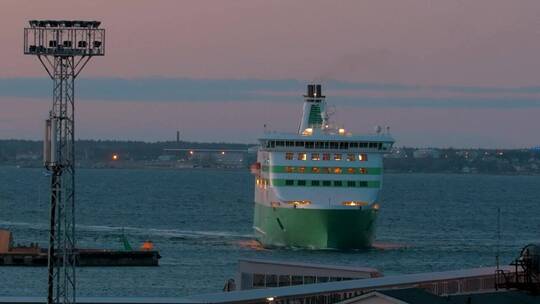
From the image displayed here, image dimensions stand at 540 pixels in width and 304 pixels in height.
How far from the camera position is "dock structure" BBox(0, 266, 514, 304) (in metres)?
37.1

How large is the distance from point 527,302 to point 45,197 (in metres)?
124

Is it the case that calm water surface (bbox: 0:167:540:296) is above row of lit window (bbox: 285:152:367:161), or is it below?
below

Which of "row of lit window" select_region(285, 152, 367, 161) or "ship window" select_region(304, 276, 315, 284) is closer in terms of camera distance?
"ship window" select_region(304, 276, 315, 284)

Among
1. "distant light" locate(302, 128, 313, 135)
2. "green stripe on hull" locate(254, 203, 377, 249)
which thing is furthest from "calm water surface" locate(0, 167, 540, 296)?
"distant light" locate(302, 128, 313, 135)

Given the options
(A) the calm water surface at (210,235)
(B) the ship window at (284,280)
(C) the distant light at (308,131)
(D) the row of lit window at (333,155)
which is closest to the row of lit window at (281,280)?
(B) the ship window at (284,280)

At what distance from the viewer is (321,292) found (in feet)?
124

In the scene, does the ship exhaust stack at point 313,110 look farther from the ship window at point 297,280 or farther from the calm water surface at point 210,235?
the ship window at point 297,280

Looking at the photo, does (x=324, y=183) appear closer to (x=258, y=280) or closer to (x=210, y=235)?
(x=210, y=235)

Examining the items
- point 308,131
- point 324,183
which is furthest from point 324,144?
point 308,131

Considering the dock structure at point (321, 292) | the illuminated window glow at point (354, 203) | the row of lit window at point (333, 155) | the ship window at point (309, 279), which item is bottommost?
the ship window at point (309, 279)

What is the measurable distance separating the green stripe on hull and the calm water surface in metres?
0.62

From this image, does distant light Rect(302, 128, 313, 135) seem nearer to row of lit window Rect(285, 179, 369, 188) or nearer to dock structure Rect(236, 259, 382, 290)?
row of lit window Rect(285, 179, 369, 188)

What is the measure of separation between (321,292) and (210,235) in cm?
5276

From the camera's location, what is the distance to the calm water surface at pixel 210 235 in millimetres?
62656
